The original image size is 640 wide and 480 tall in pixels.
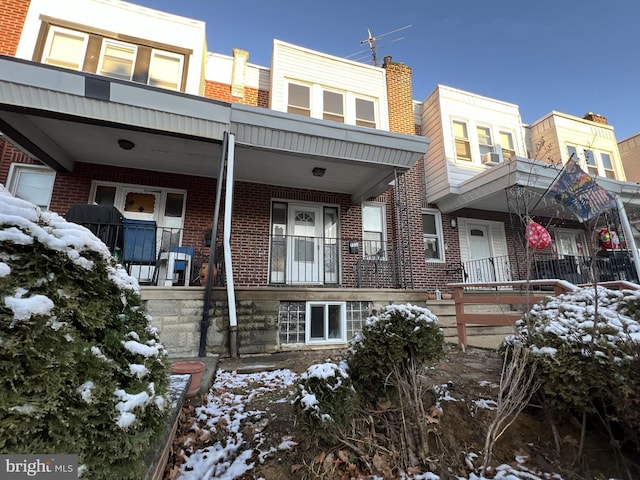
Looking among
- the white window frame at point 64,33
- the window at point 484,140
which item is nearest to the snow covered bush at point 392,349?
the white window frame at point 64,33

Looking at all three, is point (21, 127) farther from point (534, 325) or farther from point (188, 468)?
point (534, 325)

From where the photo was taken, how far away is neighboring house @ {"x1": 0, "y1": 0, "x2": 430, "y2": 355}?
14.3ft

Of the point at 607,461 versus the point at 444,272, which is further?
the point at 444,272

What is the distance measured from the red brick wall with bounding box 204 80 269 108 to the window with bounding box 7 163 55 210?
145 inches

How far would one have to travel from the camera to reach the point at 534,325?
8.48 ft

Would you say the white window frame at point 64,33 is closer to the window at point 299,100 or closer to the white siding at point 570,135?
the window at point 299,100

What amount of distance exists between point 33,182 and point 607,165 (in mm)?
16110

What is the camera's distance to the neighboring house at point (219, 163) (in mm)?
4371

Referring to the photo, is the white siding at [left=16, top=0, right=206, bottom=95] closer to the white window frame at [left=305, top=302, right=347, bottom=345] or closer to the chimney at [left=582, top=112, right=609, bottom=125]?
the white window frame at [left=305, top=302, right=347, bottom=345]

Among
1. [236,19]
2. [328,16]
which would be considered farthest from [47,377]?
[328,16]

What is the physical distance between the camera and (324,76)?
7.95 meters

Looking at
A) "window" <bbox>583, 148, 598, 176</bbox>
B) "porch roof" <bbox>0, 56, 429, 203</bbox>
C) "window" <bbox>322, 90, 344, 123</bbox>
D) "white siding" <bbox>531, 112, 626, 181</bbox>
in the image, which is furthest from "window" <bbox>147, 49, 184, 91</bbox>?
"window" <bbox>583, 148, 598, 176</bbox>

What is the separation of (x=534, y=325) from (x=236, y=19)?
408 inches

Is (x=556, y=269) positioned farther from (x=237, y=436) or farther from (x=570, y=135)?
(x=237, y=436)
